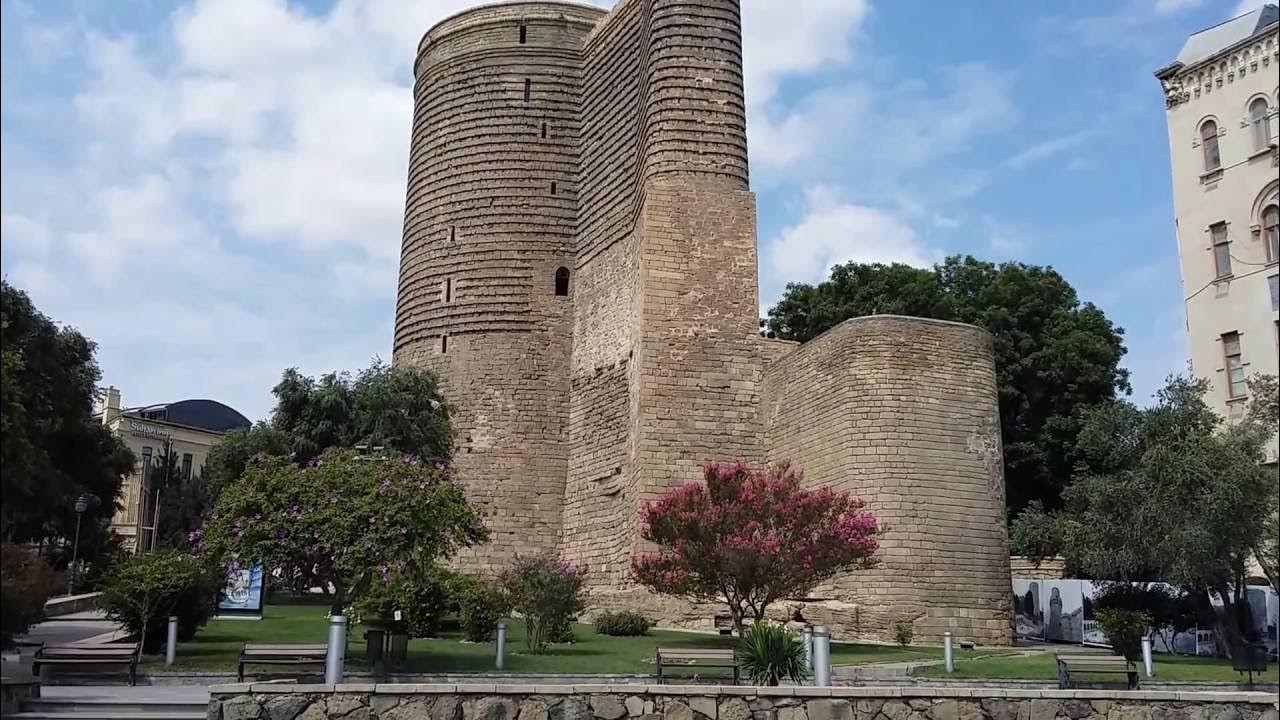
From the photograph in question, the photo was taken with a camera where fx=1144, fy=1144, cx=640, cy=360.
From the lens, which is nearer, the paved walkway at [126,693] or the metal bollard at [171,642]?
the paved walkway at [126,693]

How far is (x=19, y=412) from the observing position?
30.0 feet

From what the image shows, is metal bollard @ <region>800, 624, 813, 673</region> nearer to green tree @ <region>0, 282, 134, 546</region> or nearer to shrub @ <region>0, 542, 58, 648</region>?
shrub @ <region>0, 542, 58, 648</region>

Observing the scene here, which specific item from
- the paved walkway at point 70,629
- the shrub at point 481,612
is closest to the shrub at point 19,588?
the paved walkway at point 70,629

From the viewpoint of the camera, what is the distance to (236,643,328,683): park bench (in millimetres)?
11359

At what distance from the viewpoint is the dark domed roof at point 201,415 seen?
55.2 m

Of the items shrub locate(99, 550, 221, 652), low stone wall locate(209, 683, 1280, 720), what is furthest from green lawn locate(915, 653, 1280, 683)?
shrub locate(99, 550, 221, 652)

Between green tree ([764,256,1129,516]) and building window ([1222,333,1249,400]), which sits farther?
green tree ([764,256,1129,516])

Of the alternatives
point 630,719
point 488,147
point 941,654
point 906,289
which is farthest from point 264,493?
point 906,289

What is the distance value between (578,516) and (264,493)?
11.9 meters

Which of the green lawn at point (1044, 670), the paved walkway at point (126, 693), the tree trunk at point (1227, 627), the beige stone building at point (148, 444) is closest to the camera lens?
the paved walkway at point (126, 693)

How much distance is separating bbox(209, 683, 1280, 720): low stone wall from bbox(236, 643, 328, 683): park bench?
2019 millimetres

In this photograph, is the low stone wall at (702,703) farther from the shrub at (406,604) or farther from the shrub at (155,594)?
the shrub at (155,594)

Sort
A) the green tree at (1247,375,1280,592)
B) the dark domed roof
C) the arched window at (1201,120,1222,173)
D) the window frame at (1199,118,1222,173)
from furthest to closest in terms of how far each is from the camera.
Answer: the dark domed roof < the arched window at (1201,120,1222,173) < the window frame at (1199,118,1222,173) < the green tree at (1247,375,1280,592)

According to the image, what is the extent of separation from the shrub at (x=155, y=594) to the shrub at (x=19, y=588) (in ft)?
9.48
